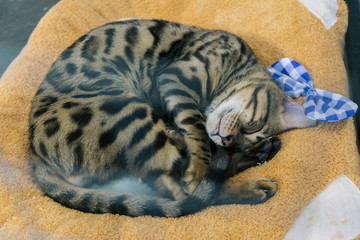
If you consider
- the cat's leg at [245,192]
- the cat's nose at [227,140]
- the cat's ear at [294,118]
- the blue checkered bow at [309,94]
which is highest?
the blue checkered bow at [309,94]

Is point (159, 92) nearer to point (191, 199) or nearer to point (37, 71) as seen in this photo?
point (191, 199)

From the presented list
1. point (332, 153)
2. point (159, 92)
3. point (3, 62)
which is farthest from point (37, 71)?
point (332, 153)

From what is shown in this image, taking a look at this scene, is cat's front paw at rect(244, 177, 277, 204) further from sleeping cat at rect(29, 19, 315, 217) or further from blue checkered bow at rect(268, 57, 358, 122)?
blue checkered bow at rect(268, 57, 358, 122)

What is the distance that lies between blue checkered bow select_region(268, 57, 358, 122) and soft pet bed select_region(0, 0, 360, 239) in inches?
2.5

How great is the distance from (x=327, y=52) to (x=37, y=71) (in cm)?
165

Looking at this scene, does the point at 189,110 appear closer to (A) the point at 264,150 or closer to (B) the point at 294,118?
(A) the point at 264,150

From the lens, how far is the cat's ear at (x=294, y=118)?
162cm

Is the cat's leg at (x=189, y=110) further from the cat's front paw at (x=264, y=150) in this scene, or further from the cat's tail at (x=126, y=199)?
the cat's front paw at (x=264, y=150)

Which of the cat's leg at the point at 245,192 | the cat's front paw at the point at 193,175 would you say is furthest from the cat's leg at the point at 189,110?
the cat's leg at the point at 245,192

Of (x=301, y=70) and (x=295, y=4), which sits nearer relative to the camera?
(x=301, y=70)

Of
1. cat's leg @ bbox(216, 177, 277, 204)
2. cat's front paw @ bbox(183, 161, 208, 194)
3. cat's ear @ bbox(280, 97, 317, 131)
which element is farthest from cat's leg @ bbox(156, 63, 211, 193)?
cat's ear @ bbox(280, 97, 317, 131)

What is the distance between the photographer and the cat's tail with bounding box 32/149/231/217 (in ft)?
4.30

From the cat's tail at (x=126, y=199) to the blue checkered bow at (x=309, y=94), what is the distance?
0.59 meters

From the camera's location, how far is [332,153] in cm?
152
